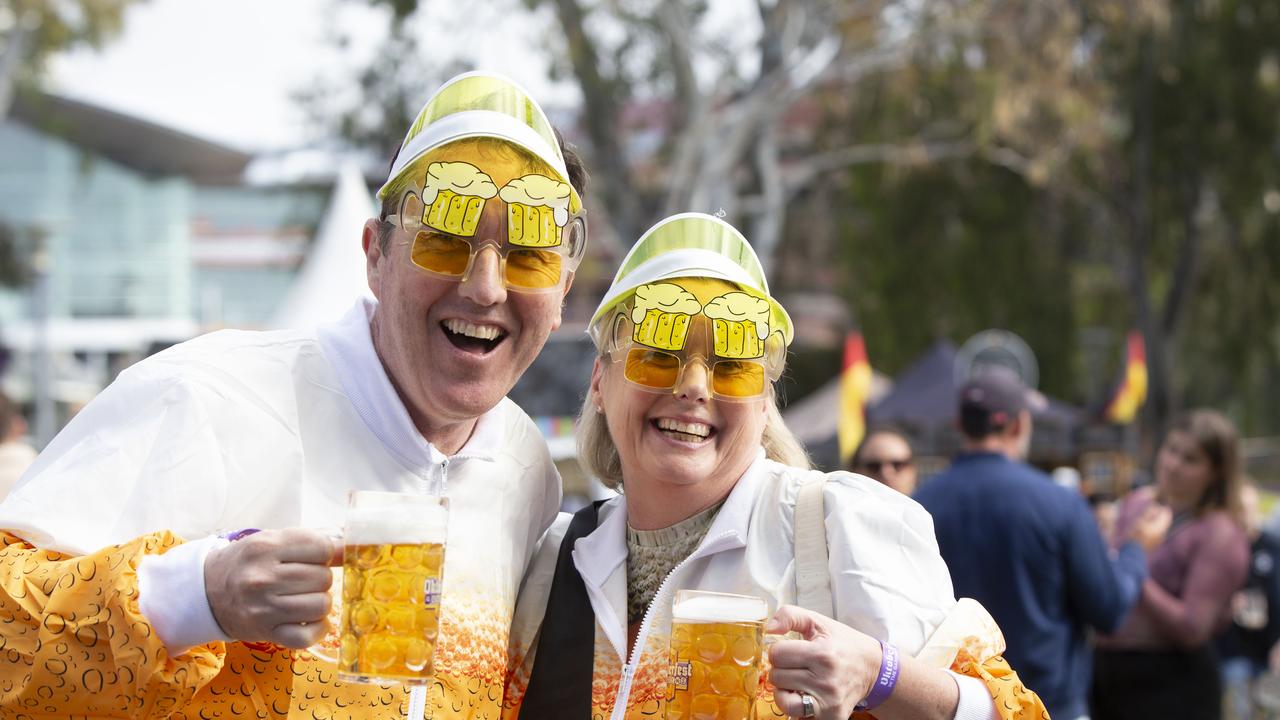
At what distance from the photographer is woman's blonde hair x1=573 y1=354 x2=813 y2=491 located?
118 inches

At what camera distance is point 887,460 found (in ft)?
18.3

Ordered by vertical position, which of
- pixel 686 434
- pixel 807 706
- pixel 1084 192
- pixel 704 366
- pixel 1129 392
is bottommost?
pixel 807 706

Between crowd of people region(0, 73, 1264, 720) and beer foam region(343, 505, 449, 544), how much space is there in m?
0.06

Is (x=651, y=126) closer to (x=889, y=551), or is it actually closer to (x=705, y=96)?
(x=705, y=96)

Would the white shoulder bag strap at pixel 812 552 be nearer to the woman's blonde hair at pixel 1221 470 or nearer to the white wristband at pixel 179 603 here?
the white wristband at pixel 179 603

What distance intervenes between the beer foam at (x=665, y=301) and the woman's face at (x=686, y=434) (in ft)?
0.36

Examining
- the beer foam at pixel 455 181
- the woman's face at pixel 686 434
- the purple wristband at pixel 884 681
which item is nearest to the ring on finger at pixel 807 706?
the purple wristband at pixel 884 681

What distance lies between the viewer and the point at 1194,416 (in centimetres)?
616

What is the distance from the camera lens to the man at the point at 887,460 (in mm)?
5574

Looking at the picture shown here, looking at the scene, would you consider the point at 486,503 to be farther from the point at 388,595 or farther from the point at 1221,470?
the point at 1221,470

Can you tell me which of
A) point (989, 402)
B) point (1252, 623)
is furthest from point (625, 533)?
point (1252, 623)

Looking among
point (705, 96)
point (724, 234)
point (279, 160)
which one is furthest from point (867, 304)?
point (724, 234)

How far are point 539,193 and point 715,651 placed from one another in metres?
1.00

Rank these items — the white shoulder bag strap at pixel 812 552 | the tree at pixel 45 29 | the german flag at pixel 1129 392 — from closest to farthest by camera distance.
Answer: the white shoulder bag strap at pixel 812 552, the german flag at pixel 1129 392, the tree at pixel 45 29
